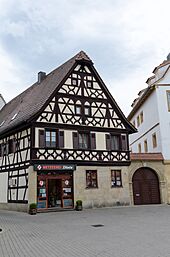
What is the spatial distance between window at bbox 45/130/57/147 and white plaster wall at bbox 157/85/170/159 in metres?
9.42

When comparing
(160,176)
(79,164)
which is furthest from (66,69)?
(160,176)

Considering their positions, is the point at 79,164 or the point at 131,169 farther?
the point at 131,169

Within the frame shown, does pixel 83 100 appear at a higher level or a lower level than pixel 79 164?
higher

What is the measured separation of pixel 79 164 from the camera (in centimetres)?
2062

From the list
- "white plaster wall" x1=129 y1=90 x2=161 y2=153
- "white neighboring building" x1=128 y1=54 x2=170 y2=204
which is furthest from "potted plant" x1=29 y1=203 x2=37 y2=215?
"white plaster wall" x1=129 y1=90 x2=161 y2=153

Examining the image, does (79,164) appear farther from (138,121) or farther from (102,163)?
(138,121)

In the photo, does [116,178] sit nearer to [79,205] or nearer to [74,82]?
[79,205]

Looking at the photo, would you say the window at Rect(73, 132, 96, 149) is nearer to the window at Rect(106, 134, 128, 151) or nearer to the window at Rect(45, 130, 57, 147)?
the window at Rect(106, 134, 128, 151)

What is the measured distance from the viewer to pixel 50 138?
65.4ft

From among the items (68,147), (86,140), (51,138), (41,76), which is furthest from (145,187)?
(41,76)

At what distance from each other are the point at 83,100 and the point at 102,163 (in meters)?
4.88

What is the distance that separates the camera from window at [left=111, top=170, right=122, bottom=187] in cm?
2193

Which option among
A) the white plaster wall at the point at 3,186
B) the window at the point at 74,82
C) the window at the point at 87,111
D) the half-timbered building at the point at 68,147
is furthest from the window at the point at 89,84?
the white plaster wall at the point at 3,186

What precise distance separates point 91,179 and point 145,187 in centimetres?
473
